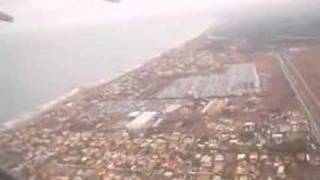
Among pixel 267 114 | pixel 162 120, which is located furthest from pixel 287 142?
pixel 162 120

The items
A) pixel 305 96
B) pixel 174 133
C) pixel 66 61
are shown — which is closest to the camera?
pixel 174 133

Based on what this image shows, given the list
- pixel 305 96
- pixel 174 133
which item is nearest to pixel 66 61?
pixel 305 96

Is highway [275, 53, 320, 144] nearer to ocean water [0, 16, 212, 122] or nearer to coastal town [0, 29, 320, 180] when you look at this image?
coastal town [0, 29, 320, 180]

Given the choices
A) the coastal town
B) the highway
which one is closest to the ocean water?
the coastal town

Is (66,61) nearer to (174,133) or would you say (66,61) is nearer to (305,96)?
(305,96)

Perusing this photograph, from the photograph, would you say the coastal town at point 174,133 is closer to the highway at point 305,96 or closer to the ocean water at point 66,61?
the highway at point 305,96

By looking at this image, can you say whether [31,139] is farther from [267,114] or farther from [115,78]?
[115,78]

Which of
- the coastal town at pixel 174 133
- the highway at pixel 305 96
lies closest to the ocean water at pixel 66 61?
the coastal town at pixel 174 133
